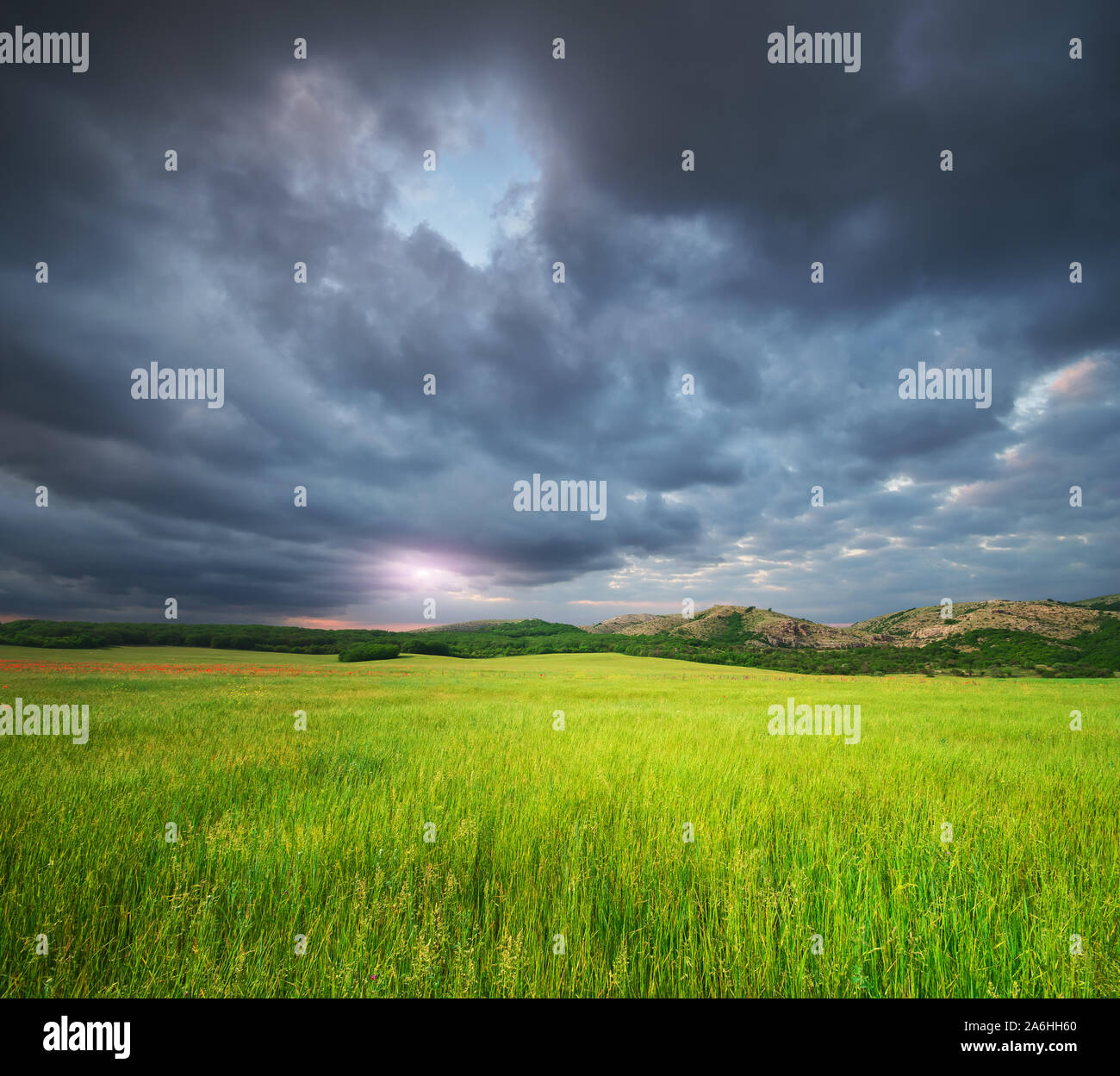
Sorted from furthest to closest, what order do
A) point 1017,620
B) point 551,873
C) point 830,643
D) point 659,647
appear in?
point 830,643, point 1017,620, point 659,647, point 551,873

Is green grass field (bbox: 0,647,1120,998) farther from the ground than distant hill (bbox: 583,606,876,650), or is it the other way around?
green grass field (bbox: 0,647,1120,998)

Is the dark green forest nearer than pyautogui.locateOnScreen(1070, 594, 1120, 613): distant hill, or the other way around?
the dark green forest

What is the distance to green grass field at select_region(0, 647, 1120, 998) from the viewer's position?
2.77 m

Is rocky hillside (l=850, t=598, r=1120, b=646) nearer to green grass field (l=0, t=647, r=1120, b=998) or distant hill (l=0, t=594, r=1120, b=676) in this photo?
distant hill (l=0, t=594, r=1120, b=676)

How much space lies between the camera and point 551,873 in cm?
394

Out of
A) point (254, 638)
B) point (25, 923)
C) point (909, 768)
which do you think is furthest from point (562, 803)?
point (254, 638)

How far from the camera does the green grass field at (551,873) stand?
2.77 metres

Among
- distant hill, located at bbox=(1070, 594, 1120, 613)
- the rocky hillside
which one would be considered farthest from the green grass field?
distant hill, located at bbox=(1070, 594, 1120, 613)

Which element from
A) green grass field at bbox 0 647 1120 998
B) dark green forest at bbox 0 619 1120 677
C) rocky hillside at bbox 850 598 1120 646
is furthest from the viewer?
rocky hillside at bbox 850 598 1120 646

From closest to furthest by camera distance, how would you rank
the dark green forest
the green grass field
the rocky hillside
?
the green grass field < the dark green forest < the rocky hillside

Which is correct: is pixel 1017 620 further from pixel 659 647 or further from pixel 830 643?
pixel 659 647

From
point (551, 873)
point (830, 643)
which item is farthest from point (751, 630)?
point (551, 873)

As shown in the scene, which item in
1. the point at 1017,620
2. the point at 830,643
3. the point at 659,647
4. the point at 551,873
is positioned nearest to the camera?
the point at 551,873
